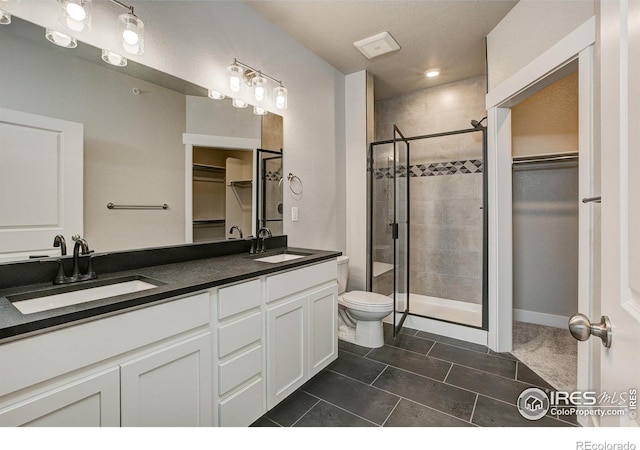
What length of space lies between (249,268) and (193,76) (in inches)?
49.1

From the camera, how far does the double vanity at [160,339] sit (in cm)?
91

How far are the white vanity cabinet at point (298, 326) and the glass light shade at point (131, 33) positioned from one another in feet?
4.48

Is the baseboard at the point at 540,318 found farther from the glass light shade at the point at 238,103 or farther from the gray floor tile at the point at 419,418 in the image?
the glass light shade at the point at 238,103

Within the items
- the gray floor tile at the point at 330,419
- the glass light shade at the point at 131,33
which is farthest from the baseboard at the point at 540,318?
the glass light shade at the point at 131,33

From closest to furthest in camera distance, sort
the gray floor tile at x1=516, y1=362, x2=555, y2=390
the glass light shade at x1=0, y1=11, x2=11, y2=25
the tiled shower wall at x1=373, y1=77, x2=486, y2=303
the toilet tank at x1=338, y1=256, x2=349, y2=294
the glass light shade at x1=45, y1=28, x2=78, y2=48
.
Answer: the glass light shade at x1=0, y1=11, x2=11, y2=25 → the glass light shade at x1=45, y1=28, x2=78, y2=48 → the gray floor tile at x1=516, y1=362, x2=555, y2=390 → the toilet tank at x1=338, y1=256, x2=349, y2=294 → the tiled shower wall at x1=373, y1=77, x2=486, y2=303

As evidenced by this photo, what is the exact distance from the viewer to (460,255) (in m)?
3.42

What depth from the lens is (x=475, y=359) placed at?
93.7 inches

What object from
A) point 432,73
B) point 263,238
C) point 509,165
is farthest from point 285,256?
point 432,73

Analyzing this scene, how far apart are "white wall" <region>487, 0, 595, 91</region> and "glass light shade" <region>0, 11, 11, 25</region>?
2.68 meters

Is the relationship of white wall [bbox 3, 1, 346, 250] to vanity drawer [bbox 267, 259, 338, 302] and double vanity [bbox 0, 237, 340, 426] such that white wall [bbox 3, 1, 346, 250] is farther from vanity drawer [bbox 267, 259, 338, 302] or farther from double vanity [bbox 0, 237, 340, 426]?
double vanity [bbox 0, 237, 340, 426]

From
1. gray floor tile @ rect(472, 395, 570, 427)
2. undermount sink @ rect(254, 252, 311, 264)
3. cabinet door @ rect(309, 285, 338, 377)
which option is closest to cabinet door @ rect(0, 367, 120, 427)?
cabinet door @ rect(309, 285, 338, 377)

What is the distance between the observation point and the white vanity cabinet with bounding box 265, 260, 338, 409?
1678 mm

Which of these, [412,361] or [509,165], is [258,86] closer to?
[509,165]

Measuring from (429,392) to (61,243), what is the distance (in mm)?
2186
